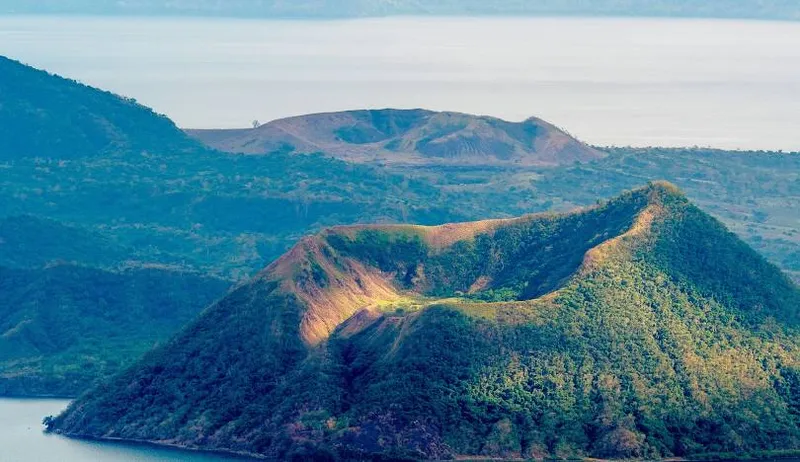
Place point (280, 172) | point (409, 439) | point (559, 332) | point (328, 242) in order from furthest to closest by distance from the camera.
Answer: point (280, 172) → point (328, 242) → point (559, 332) → point (409, 439)

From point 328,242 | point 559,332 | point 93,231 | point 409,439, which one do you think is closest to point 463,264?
point 328,242

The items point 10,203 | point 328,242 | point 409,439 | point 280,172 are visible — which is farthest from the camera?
point 280,172

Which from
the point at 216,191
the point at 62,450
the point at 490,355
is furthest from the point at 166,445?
the point at 216,191

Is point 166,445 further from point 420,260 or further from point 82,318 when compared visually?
point 82,318

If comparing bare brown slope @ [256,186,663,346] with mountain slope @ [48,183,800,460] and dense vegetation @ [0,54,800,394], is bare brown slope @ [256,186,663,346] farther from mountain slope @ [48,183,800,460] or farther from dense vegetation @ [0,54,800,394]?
dense vegetation @ [0,54,800,394]

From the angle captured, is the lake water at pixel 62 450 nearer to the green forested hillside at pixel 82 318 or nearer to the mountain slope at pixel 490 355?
the mountain slope at pixel 490 355

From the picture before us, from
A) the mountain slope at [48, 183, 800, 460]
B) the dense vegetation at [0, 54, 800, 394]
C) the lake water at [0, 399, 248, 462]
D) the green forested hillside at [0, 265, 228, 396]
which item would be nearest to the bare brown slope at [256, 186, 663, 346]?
the mountain slope at [48, 183, 800, 460]

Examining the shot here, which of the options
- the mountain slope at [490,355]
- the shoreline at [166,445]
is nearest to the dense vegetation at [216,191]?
the mountain slope at [490,355]

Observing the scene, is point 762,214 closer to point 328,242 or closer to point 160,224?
point 160,224
